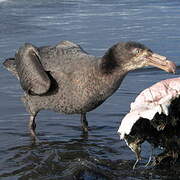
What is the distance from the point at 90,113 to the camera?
27.8ft

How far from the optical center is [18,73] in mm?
8195

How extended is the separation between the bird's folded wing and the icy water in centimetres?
61

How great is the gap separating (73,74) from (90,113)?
128 cm

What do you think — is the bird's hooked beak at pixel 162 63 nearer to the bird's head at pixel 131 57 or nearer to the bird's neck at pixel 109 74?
the bird's head at pixel 131 57

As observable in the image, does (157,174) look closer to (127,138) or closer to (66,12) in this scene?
(127,138)

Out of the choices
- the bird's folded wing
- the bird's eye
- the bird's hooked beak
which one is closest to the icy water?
the bird's folded wing

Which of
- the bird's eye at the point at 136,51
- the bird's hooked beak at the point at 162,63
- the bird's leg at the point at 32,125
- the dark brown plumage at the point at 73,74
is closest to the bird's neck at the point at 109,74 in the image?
the dark brown plumage at the point at 73,74

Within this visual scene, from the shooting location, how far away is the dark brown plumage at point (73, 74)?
22.7ft

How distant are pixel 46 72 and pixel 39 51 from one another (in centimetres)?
43

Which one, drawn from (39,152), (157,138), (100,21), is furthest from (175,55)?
(157,138)

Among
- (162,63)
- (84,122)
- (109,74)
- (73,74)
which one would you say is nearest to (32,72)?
(73,74)

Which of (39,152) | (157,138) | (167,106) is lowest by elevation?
(39,152)

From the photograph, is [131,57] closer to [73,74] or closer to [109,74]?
[109,74]

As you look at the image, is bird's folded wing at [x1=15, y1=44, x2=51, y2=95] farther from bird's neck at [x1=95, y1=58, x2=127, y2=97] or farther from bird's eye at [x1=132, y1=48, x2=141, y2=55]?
bird's eye at [x1=132, y1=48, x2=141, y2=55]
